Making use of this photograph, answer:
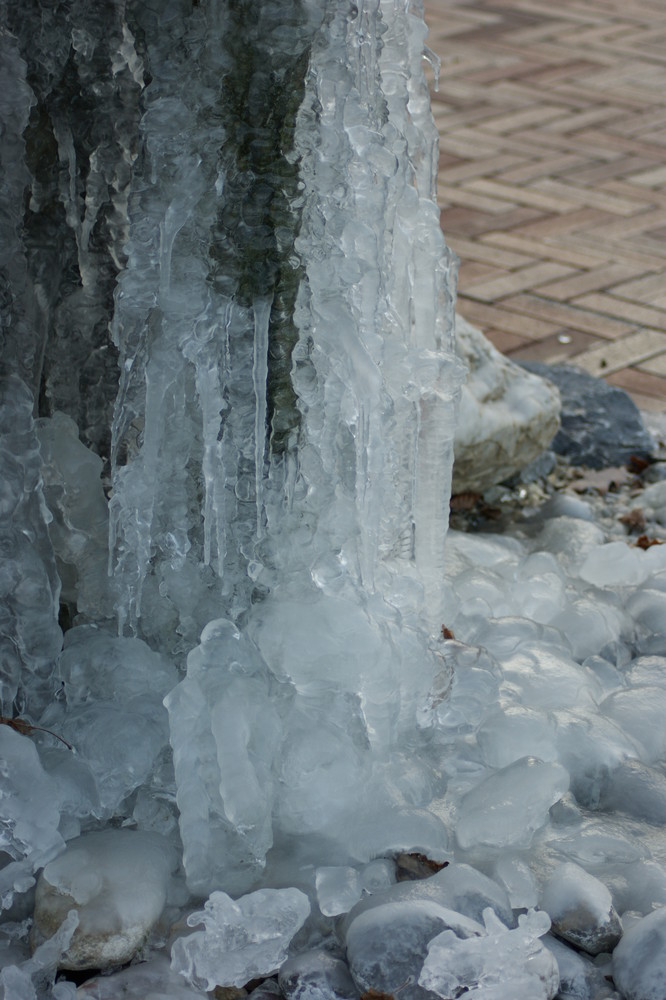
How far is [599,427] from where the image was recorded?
348 cm

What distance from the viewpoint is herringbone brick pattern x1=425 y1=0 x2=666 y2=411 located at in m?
4.02

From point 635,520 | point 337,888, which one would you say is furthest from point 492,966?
point 635,520

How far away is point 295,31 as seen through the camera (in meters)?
1.79

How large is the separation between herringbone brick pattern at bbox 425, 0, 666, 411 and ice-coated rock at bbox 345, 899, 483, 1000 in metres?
2.16

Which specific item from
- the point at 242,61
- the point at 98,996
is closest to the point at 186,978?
the point at 98,996

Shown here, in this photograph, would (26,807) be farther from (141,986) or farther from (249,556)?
(249,556)

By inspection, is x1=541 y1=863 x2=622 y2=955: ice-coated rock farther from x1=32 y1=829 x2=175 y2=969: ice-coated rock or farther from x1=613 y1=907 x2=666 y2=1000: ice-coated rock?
x1=32 y1=829 x2=175 y2=969: ice-coated rock

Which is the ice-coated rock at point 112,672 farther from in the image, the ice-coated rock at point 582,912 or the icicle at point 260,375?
the ice-coated rock at point 582,912

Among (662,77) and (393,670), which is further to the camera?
(662,77)

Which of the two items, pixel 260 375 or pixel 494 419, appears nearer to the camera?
pixel 260 375

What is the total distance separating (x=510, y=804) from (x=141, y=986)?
21.8 inches

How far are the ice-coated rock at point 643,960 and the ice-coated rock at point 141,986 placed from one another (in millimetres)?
516

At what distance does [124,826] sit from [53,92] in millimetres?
999

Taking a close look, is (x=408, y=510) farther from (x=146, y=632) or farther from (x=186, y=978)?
(x=186, y=978)
